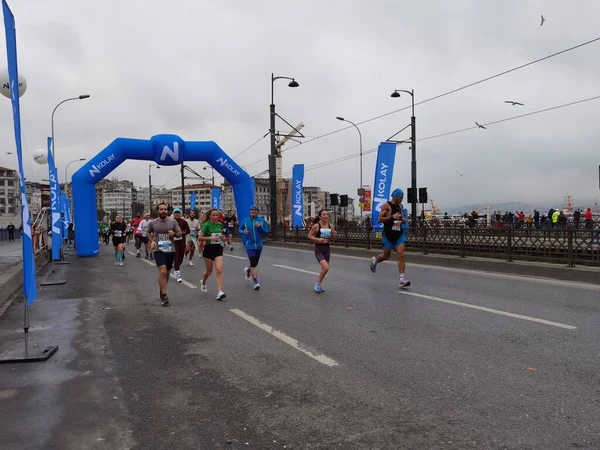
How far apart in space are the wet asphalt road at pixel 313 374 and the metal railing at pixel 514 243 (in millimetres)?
2574

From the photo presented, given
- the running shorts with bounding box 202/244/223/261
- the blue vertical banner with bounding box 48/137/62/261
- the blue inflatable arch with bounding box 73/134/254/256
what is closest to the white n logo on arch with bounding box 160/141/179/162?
the blue inflatable arch with bounding box 73/134/254/256

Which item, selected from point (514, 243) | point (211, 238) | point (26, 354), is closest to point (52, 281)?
point (211, 238)

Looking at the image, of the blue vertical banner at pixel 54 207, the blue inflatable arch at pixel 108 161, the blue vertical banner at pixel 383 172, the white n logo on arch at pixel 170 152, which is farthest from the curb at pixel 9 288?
the blue vertical banner at pixel 383 172

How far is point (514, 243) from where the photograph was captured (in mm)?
12727

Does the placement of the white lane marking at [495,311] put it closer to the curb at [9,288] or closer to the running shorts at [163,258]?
the running shorts at [163,258]

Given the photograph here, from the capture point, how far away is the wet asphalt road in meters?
3.33

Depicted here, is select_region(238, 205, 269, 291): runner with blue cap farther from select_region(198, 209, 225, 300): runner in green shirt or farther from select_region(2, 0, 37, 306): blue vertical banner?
select_region(2, 0, 37, 306): blue vertical banner

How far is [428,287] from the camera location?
32.2ft

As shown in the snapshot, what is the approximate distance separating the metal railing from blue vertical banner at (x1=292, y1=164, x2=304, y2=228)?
13.9 m

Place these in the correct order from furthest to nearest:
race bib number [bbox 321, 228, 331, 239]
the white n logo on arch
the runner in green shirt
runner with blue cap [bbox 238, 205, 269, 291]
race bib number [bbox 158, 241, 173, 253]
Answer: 1. the white n logo on arch
2. runner with blue cap [bbox 238, 205, 269, 291]
3. race bib number [bbox 321, 228, 331, 239]
4. the runner in green shirt
5. race bib number [bbox 158, 241, 173, 253]

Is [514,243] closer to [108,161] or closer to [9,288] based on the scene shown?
[9,288]

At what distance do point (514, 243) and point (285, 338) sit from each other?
9.03 m

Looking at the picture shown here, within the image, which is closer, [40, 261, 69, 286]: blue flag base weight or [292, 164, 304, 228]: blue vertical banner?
[40, 261, 69, 286]: blue flag base weight

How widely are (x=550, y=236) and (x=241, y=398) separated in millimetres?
10379
